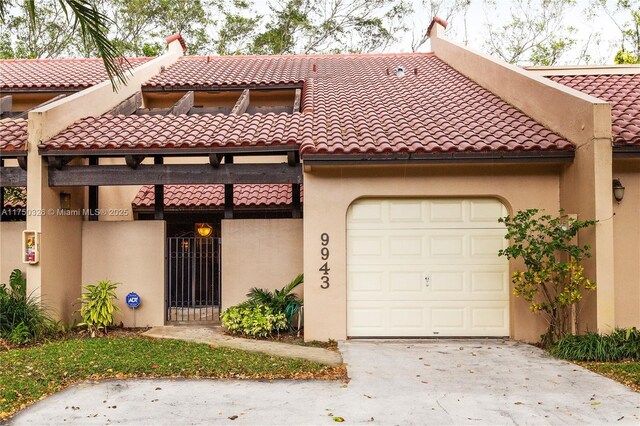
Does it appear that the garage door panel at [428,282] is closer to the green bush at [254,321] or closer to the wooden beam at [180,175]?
the green bush at [254,321]

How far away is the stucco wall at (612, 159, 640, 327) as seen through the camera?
29.8ft

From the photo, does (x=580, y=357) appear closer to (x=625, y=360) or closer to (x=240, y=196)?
(x=625, y=360)

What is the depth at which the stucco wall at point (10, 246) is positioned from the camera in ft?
35.4

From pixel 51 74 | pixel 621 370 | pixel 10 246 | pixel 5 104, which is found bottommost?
pixel 621 370

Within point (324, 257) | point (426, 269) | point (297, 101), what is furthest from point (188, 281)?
point (297, 101)

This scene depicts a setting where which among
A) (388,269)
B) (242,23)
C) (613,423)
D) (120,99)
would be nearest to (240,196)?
(120,99)

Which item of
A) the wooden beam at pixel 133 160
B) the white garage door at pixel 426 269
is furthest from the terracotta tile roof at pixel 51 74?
the white garage door at pixel 426 269

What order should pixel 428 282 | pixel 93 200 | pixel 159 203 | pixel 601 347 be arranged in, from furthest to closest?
pixel 159 203
pixel 93 200
pixel 428 282
pixel 601 347

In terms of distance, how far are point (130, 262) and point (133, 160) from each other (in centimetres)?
227

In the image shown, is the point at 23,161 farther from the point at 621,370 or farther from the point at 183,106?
the point at 621,370

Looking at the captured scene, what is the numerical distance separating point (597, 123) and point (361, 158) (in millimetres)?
3804

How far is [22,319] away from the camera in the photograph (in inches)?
360

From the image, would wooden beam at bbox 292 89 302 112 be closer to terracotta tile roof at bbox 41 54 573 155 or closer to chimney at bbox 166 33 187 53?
terracotta tile roof at bbox 41 54 573 155

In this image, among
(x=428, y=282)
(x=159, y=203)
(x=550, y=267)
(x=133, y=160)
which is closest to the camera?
(x=550, y=267)
